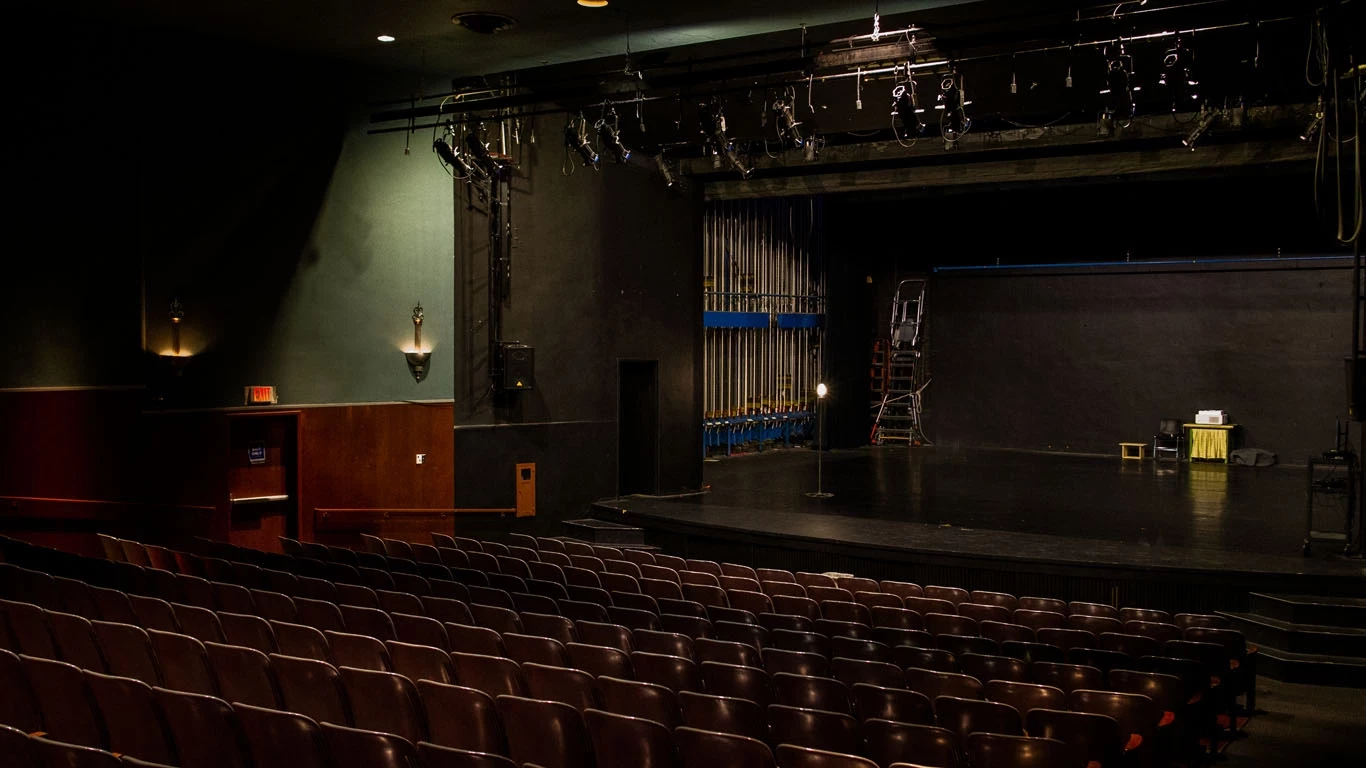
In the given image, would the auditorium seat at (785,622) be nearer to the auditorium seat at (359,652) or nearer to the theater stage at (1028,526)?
the auditorium seat at (359,652)

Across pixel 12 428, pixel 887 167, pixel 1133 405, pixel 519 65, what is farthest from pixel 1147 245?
pixel 12 428

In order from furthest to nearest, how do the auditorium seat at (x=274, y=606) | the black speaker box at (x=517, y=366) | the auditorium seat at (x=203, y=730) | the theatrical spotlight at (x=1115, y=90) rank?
1. the black speaker box at (x=517, y=366)
2. the theatrical spotlight at (x=1115, y=90)
3. the auditorium seat at (x=274, y=606)
4. the auditorium seat at (x=203, y=730)

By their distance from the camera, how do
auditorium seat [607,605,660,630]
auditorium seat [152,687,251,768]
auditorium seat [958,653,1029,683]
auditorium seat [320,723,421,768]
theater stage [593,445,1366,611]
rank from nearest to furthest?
auditorium seat [320,723,421,768] < auditorium seat [152,687,251,768] < auditorium seat [958,653,1029,683] < auditorium seat [607,605,660,630] < theater stage [593,445,1366,611]

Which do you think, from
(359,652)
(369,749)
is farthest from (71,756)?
(359,652)

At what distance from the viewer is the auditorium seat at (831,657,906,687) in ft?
18.4

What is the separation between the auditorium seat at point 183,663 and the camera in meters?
4.98

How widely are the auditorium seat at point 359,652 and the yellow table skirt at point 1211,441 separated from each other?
654 inches

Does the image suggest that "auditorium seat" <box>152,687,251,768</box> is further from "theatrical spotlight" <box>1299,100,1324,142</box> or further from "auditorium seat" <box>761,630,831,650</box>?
"theatrical spotlight" <box>1299,100,1324,142</box>

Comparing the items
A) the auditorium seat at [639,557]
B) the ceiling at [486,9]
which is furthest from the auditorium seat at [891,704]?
the ceiling at [486,9]

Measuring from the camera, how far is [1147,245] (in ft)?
61.0

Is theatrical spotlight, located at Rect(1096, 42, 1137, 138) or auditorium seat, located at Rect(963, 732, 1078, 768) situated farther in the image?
theatrical spotlight, located at Rect(1096, 42, 1137, 138)

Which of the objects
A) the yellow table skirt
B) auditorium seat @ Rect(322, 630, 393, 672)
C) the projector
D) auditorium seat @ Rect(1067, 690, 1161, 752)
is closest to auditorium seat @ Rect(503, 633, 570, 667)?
auditorium seat @ Rect(322, 630, 393, 672)

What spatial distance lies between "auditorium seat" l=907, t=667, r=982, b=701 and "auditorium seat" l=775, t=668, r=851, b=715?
471 mm

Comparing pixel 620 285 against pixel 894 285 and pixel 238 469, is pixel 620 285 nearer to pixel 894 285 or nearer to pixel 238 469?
pixel 238 469
